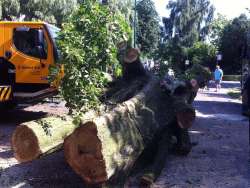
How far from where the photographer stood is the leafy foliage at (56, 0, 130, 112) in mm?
7036

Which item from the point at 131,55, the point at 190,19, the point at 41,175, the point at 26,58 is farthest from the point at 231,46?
the point at 41,175

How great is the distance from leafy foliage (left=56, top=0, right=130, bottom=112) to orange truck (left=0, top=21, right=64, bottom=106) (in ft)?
10.5

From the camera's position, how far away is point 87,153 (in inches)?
219

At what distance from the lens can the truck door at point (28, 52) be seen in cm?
1052

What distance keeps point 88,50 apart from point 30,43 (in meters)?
3.80

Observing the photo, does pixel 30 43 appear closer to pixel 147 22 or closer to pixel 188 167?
pixel 188 167

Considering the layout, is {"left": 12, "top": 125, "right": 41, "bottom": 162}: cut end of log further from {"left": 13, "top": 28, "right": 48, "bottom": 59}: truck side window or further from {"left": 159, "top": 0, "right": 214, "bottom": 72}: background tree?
{"left": 159, "top": 0, "right": 214, "bottom": 72}: background tree

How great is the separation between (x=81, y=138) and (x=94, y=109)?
5.35 feet

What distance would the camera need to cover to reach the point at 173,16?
233ft

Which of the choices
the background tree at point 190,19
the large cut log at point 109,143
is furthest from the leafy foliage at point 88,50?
the background tree at point 190,19

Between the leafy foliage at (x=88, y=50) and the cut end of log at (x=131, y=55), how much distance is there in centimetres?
206

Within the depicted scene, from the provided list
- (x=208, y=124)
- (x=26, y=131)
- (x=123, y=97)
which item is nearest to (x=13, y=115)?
(x=123, y=97)

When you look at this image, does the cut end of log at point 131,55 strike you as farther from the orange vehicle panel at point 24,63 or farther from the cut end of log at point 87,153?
the cut end of log at point 87,153

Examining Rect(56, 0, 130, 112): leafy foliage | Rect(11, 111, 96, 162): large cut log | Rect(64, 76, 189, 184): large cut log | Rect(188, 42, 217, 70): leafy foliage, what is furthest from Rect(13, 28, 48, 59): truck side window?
Rect(188, 42, 217, 70): leafy foliage
